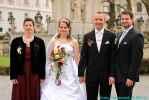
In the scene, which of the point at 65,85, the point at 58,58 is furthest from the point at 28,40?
the point at 65,85

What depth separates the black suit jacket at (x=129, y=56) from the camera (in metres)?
9.34

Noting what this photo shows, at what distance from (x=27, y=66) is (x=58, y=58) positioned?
2.00 feet

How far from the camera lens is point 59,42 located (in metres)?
10.2

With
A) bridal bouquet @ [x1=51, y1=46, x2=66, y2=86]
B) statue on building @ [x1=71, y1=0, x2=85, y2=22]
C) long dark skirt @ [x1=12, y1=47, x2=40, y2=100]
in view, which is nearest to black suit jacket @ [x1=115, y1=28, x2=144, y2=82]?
bridal bouquet @ [x1=51, y1=46, x2=66, y2=86]

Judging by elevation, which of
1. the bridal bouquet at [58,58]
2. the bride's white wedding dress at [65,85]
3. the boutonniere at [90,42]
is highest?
the boutonniere at [90,42]

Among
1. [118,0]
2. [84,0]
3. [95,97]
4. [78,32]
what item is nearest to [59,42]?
[95,97]

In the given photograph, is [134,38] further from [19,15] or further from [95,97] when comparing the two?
[19,15]

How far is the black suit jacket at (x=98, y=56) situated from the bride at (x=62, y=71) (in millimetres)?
437

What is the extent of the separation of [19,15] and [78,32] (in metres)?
51.9

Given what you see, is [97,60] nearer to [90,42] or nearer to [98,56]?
[98,56]

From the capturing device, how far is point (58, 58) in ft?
33.6

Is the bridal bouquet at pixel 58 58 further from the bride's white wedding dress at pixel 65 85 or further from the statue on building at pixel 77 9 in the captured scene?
the statue on building at pixel 77 9

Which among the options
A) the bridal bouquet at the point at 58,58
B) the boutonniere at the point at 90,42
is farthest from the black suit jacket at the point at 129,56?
the bridal bouquet at the point at 58,58

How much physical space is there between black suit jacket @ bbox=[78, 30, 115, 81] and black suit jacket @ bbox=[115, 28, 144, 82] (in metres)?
0.29
